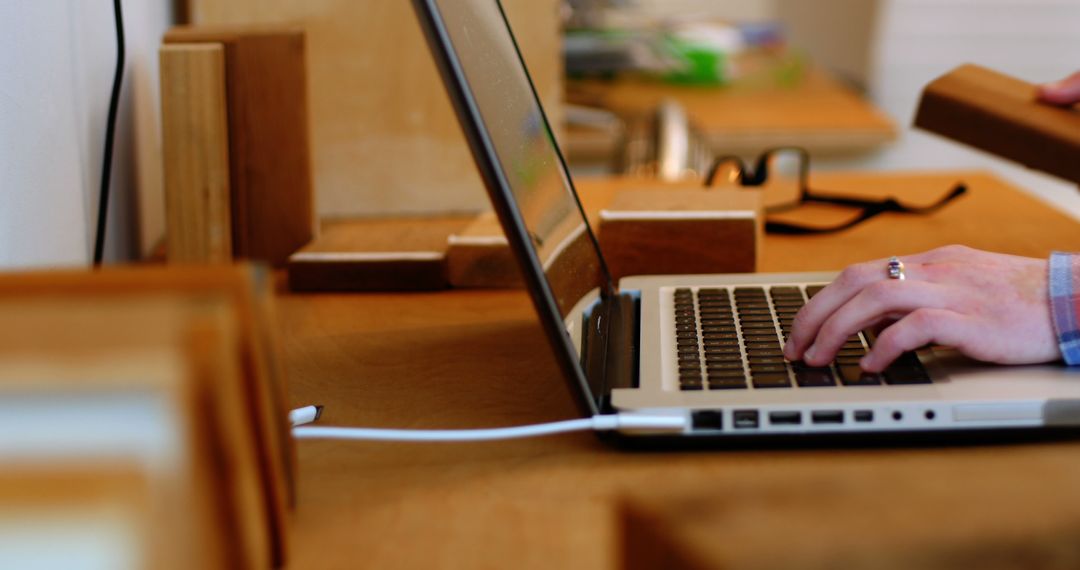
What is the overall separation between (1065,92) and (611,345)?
21.2 inches

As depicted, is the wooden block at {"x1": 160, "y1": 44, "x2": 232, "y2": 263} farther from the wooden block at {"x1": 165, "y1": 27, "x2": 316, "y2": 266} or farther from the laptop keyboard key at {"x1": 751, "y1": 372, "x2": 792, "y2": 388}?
the laptop keyboard key at {"x1": 751, "y1": 372, "x2": 792, "y2": 388}

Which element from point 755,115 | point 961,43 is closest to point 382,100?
point 755,115

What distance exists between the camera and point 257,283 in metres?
0.41

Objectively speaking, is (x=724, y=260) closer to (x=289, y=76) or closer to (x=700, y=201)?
(x=700, y=201)

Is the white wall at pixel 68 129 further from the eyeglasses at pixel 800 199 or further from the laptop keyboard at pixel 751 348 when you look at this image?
the eyeglasses at pixel 800 199

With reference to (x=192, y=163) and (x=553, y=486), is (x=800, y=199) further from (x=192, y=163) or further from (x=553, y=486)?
(x=553, y=486)

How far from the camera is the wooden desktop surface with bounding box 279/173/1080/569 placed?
0.43 m

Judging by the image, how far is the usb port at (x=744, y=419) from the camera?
585 millimetres

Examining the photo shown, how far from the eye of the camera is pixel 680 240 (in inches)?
37.2

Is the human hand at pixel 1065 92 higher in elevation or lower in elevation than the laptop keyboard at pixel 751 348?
higher

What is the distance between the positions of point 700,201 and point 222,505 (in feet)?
2.19

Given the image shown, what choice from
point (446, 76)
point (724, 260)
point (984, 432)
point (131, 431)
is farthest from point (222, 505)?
point (724, 260)

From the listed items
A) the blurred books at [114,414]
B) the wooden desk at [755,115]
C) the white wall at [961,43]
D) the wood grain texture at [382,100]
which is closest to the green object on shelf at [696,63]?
the wooden desk at [755,115]

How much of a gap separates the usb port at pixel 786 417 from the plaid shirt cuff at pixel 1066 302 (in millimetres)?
169
